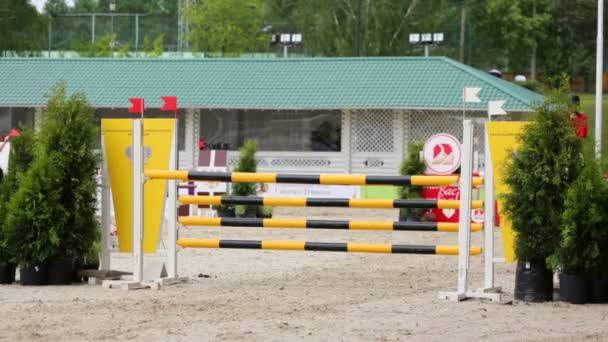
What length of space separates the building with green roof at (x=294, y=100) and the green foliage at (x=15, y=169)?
808 inches

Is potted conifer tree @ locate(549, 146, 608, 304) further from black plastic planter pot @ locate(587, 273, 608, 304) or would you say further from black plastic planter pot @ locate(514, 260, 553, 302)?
black plastic planter pot @ locate(514, 260, 553, 302)

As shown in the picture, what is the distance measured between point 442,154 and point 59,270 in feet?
33.0

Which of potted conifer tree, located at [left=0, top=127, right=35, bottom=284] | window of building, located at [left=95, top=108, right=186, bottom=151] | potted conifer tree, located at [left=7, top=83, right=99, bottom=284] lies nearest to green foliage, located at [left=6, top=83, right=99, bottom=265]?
potted conifer tree, located at [left=7, top=83, right=99, bottom=284]

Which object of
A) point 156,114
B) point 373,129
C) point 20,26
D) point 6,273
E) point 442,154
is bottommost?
point 6,273

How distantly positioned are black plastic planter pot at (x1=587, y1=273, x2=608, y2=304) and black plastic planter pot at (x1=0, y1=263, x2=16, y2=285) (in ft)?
16.6

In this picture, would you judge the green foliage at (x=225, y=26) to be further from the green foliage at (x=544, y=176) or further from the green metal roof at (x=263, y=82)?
the green foliage at (x=544, y=176)

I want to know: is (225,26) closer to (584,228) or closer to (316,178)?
(316,178)

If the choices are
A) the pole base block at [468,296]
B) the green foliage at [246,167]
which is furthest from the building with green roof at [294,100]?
the pole base block at [468,296]

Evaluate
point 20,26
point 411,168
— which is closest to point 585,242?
point 411,168

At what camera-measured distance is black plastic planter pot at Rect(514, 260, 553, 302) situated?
10172 mm

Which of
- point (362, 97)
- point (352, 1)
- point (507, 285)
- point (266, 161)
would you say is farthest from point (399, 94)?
point (352, 1)

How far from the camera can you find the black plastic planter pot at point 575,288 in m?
10.1

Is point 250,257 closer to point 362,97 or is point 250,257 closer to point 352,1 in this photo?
point 362,97

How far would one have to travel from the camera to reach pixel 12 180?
456 inches
